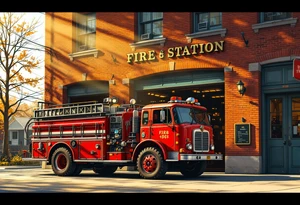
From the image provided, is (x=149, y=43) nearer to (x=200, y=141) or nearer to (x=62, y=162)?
(x=62, y=162)

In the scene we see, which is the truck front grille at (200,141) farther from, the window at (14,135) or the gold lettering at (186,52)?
the window at (14,135)

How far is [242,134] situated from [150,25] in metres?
6.94

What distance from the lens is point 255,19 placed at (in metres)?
19.4

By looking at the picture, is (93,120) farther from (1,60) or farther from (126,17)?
(1,60)

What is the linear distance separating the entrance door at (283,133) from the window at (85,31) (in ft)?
33.4

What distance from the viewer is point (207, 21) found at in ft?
69.3

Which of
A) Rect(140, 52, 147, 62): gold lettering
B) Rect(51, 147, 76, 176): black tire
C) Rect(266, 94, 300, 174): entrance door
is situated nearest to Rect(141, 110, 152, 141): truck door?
Rect(51, 147, 76, 176): black tire

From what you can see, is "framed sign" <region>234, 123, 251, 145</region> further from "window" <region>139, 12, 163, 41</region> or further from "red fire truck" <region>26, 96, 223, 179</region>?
"window" <region>139, 12, 163, 41</region>

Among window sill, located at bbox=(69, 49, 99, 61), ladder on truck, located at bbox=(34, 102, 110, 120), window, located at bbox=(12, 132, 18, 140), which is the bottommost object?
window, located at bbox=(12, 132, 18, 140)

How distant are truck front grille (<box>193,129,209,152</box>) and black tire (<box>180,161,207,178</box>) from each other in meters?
0.87

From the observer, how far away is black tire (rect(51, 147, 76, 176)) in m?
18.8

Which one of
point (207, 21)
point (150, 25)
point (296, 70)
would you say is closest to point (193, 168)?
point (296, 70)
